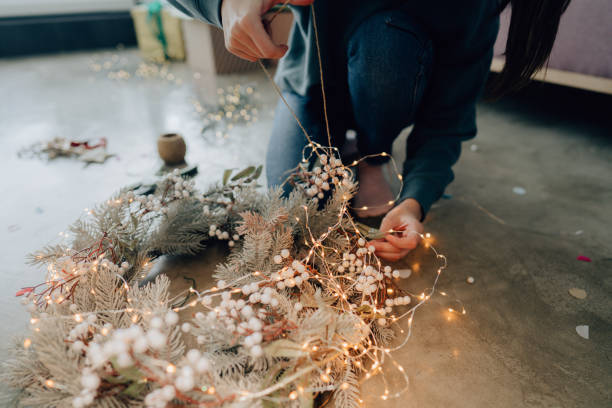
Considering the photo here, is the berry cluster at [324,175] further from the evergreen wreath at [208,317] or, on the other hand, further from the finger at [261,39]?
the finger at [261,39]

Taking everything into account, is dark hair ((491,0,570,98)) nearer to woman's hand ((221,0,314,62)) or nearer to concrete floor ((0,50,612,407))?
concrete floor ((0,50,612,407))

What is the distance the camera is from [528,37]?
0.75 meters

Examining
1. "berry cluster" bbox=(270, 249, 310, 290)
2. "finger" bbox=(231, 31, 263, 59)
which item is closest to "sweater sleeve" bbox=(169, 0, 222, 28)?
"finger" bbox=(231, 31, 263, 59)

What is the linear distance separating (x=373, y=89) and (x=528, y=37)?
34 centimetres

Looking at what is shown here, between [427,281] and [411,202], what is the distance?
0.17 m

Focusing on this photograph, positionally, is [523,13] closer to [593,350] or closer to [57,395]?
[593,350]

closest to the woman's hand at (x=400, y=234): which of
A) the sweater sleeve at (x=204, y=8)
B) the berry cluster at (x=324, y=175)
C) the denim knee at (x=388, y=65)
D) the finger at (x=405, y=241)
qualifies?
the finger at (x=405, y=241)

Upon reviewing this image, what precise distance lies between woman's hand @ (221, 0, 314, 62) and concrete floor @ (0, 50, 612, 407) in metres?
0.45

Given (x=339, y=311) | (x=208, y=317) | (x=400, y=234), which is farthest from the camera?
(x=400, y=234)

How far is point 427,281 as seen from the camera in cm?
73

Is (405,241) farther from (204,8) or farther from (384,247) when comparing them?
(204,8)

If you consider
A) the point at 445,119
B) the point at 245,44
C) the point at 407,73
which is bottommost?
the point at 445,119

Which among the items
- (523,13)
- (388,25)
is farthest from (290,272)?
(523,13)

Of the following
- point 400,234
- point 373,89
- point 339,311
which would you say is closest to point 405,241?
point 400,234
